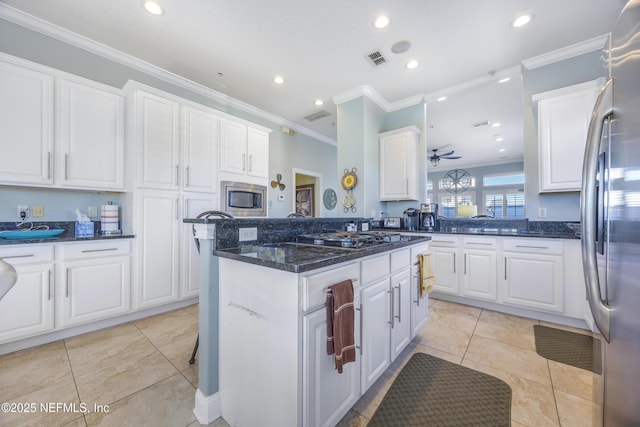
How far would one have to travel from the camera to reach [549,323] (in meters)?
2.52

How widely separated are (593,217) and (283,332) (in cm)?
112

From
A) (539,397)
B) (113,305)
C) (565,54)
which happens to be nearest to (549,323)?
(539,397)

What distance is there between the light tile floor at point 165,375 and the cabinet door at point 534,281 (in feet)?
0.87

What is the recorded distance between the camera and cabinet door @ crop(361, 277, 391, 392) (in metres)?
1.39

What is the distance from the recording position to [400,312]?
175 centimetres

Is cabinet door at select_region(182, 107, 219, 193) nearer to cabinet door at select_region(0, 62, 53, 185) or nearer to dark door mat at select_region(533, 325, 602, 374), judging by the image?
cabinet door at select_region(0, 62, 53, 185)

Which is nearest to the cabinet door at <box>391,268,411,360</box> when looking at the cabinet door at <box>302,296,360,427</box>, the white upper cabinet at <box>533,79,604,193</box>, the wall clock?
the cabinet door at <box>302,296,360,427</box>

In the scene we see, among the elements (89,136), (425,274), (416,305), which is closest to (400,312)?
(416,305)

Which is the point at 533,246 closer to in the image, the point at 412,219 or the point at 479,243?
the point at 479,243

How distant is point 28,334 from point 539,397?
3.83 meters

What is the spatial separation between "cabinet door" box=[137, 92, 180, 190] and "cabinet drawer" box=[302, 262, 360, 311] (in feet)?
8.25

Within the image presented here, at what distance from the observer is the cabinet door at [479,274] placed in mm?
2768

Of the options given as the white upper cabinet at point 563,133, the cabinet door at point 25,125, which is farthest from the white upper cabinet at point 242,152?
the white upper cabinet at point 563,133

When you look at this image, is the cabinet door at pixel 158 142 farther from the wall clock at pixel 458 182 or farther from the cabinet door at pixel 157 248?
the wall clock at pixel 458 182
